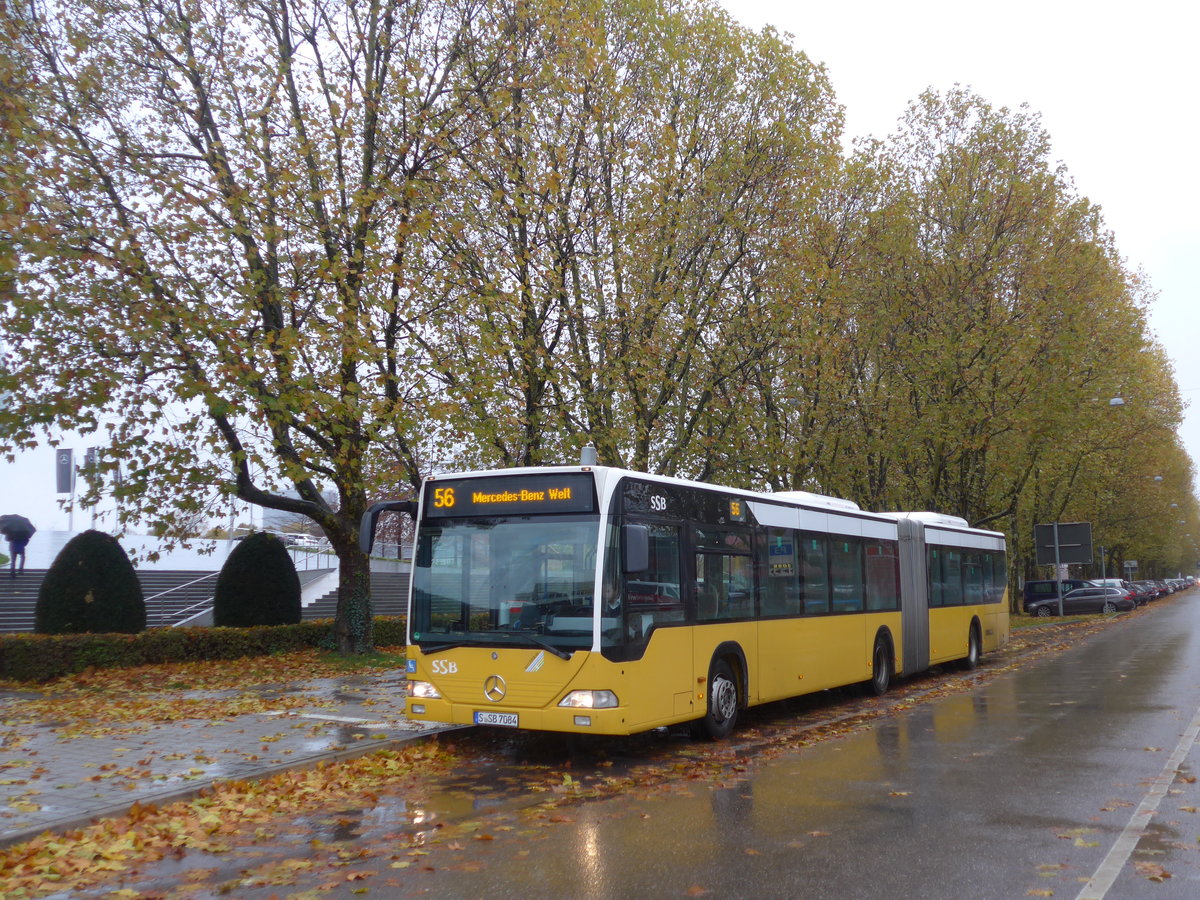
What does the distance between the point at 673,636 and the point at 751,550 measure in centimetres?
222

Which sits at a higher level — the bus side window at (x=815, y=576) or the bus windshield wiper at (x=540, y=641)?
the bus side window at (x=815, y=576)

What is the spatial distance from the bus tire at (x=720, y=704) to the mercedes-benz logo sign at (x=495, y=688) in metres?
2.45

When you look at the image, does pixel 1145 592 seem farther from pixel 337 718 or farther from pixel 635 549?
pixel 635 549

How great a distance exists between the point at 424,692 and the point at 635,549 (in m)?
2.71

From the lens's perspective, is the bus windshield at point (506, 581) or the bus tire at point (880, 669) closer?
the bus windshield at point (506, 581)

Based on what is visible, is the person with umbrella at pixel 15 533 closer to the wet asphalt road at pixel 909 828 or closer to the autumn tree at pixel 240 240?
the autumn tree at pixel 240 240

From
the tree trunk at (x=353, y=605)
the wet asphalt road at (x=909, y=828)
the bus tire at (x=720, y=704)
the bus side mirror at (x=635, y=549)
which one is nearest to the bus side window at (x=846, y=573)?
the wet asphalt road at (x=909, y=828)

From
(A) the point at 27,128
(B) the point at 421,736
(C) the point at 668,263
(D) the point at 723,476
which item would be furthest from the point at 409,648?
(D) the point at 723,476

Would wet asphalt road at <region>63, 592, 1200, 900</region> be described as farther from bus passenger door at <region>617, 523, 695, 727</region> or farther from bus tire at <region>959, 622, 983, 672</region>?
bus tire at <region>959, 622, 983, 672</region>

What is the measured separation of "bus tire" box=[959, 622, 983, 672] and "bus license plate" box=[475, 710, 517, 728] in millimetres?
13419

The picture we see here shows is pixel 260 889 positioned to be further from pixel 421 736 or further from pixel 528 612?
pixel 421 736

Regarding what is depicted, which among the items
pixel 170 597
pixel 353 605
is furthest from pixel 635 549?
pixel 170 597

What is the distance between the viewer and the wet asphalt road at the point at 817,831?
586cm

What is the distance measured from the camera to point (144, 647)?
1803 cm
